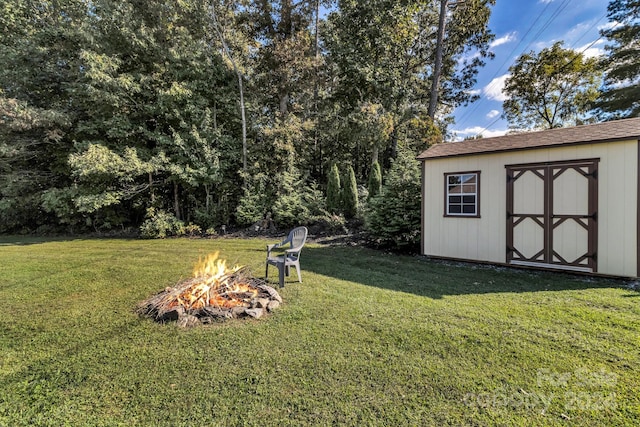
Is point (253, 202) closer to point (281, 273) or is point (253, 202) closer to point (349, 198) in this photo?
point (349, 198)

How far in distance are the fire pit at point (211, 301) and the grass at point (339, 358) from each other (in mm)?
183

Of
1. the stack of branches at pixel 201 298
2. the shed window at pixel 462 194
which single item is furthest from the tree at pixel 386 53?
the stack of branches at pixel 201 298

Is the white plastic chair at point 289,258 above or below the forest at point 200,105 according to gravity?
below

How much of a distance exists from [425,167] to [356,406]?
6.02 m

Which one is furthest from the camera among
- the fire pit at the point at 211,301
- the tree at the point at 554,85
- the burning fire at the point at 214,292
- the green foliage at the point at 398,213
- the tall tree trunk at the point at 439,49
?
the tree at the point at 554,85

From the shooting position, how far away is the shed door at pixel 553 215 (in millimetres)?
5055

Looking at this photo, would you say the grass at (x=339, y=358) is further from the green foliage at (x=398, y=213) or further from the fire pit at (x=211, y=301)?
the green foliage at (x=398, y=213)

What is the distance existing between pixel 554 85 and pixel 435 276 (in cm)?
1608

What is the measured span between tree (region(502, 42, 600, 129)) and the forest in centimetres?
266

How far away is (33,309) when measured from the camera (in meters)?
3.70

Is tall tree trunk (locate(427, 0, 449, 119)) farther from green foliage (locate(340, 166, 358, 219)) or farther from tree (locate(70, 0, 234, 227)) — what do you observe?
tree (locate(70, 0, 234, 227))

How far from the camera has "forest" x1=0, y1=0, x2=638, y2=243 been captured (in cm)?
1015

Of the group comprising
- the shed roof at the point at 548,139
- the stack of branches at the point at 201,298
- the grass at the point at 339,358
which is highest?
the shed roof at the point at 548,139

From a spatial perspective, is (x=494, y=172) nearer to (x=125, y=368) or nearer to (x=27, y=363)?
(x=125, y=368)
